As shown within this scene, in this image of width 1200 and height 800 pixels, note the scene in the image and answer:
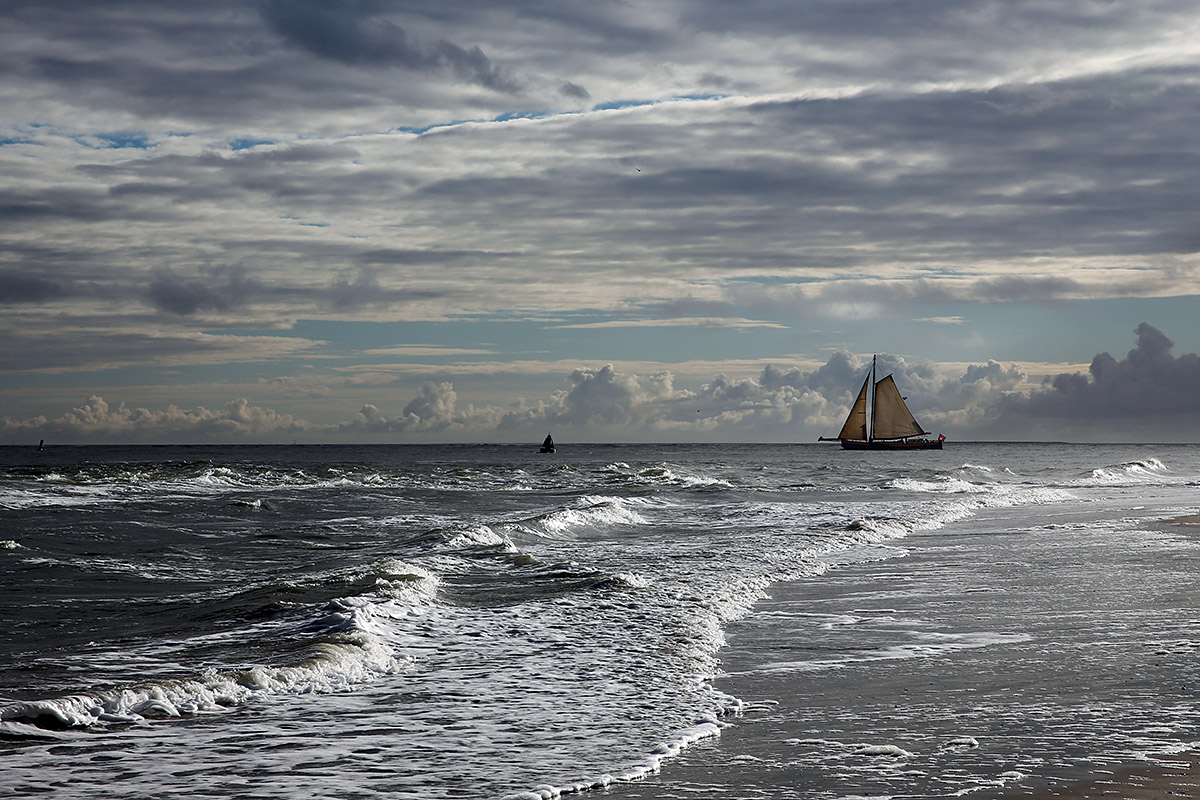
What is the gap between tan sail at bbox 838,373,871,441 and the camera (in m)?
128

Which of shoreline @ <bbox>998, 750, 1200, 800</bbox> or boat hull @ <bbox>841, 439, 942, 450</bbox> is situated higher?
shoreline @ <bbox>998, 750, 1200, 800</bbox>

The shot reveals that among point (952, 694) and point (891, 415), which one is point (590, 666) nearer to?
point (952, 694)

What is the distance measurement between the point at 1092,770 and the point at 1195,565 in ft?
38.5

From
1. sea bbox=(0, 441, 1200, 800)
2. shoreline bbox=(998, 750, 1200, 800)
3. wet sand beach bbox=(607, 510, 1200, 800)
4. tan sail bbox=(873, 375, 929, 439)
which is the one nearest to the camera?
shoreline bbox=(998, 750, 1200, 800)

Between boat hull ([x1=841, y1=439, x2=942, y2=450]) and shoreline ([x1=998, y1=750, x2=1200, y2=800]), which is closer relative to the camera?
shoreline ([x1=998, y1=750, x2=1200, y2=800])

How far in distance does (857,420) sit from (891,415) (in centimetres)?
515

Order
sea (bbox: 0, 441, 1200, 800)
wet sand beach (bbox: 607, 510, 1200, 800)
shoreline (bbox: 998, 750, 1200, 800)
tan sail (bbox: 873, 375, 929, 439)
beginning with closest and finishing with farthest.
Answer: shoreline (bbox: 998, 750, 1200, 800)
wet sand beach (bbox: 607, 510, 1200, 800)
sea (bbox: 0, 441, 1200, 800)
tan sail (bbox: 873, 375, 929, 439)

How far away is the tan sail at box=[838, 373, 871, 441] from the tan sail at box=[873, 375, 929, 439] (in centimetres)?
192

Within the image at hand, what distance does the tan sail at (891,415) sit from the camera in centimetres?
12550

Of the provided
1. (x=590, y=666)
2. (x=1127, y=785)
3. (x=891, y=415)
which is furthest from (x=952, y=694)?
(x=891, y=415)

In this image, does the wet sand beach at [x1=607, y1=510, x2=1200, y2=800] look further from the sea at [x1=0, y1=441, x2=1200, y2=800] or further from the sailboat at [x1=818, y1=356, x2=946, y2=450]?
the sailboat at [x1=818, y1=356, x2=946, y2=450]

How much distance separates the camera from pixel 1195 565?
1516cm

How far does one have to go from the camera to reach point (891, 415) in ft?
414

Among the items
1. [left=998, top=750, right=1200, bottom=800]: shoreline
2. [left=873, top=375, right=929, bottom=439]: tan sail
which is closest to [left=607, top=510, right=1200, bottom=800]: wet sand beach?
[left=998, top=750, right=1200, bottom=800]: shoreline
